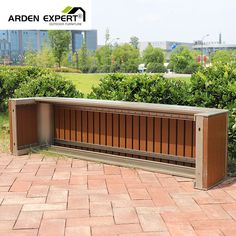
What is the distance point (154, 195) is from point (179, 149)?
968mm

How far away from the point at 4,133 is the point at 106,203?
16.7 ft

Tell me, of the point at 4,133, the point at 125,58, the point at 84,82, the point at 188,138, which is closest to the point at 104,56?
the point at 125,58

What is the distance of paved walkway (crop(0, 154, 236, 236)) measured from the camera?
147 inches

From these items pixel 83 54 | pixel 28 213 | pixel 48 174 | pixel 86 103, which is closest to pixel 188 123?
pixel 86 103

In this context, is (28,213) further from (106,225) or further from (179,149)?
(179,149)

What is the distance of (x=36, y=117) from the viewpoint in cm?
700

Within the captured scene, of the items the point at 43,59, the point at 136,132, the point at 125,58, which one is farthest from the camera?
the point at 125,58

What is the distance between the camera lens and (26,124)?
686cm

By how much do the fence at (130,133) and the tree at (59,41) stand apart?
3986cm

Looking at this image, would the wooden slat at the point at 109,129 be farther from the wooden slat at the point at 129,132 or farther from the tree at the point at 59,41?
the tree at the point at 59,41

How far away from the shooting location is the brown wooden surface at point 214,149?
475cm

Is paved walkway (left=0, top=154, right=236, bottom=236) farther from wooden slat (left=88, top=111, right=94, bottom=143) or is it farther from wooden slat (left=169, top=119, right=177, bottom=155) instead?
wooden slat (left=88, top=111, right=94, bottom=143)

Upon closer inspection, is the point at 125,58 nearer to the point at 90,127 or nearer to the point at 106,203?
the point at 90,127

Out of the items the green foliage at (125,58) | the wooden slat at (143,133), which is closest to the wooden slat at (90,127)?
the wooden slat at (143,133)
